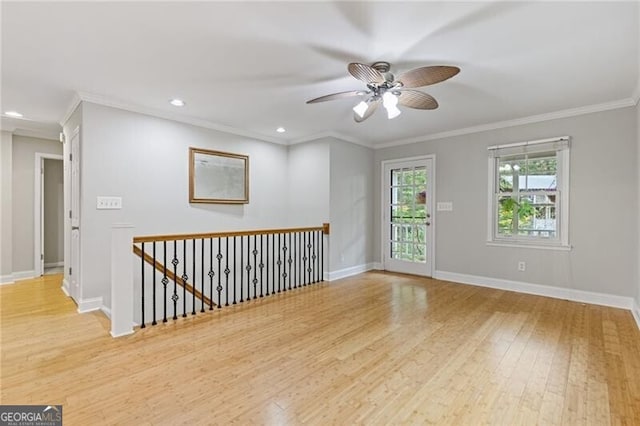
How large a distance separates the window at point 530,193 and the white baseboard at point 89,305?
5.24 metres

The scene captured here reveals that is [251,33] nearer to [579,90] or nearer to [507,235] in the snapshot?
[579,90]

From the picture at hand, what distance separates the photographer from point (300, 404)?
6.09 ft

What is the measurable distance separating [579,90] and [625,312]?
8.28 ft

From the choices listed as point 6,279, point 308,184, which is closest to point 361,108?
point 308,184

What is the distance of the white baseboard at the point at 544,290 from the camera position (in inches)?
146

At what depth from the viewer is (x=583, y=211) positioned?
12.9ft

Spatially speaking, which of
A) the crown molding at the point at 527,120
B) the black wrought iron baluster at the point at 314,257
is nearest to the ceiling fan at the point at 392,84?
the crown molding at the point at 527,120

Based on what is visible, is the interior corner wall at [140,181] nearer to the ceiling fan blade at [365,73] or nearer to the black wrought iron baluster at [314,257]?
the black wrought iron baluster at [314,257]

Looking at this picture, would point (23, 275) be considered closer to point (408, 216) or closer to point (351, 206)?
point (351, 206)

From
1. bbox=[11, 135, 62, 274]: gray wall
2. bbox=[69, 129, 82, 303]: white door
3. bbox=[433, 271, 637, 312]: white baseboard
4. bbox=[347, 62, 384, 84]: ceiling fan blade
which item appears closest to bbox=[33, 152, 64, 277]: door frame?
bbox=[11, 135, 62, 274]: gray wall

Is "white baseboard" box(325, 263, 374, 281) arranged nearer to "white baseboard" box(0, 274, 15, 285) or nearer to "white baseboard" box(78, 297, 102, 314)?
"white baseboard" box(78, 297, 102, 314)

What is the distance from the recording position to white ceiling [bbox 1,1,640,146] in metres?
2.02

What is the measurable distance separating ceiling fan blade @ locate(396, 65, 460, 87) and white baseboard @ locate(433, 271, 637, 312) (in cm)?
344

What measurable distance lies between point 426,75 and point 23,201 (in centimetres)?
632
